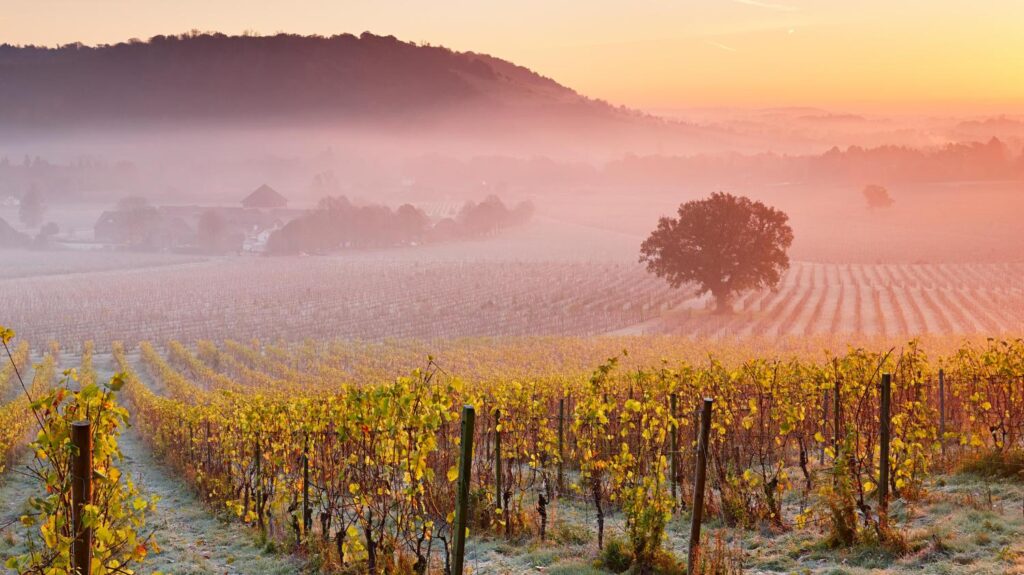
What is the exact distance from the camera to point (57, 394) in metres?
5.10

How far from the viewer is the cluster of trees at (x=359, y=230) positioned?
357 ft

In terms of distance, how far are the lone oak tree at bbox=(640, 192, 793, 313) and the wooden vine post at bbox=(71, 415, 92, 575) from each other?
155 ft

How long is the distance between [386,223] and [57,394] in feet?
365

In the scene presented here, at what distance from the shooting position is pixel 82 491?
5160 mm

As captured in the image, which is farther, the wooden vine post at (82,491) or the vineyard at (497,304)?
the vineyard at (497,304)

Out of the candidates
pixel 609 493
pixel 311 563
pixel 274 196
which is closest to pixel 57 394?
pixel 311 563

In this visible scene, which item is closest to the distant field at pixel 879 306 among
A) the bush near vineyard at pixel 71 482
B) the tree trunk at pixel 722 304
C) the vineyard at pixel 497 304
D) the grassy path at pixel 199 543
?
the vineyard at pixel 497 304

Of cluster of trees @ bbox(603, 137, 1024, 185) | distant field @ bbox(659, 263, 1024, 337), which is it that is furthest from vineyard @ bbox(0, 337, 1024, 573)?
cluster of trees @ bbox(603, 137, 1024, 185)

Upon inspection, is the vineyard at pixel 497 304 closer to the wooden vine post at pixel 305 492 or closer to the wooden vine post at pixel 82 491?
the wooden vine post at pixel 305 492

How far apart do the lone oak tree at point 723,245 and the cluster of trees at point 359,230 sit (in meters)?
64.9

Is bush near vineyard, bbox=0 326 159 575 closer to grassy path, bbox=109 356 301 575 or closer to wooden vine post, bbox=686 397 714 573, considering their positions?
grassy path, bbox=109 356 301 575

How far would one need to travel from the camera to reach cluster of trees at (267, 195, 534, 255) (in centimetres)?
10881

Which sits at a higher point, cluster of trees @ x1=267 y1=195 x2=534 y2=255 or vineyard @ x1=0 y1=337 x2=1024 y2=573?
cluster of trees @ x1=267 y1=195 x2=534 y2=255

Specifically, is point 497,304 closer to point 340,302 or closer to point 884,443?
point 340,302
